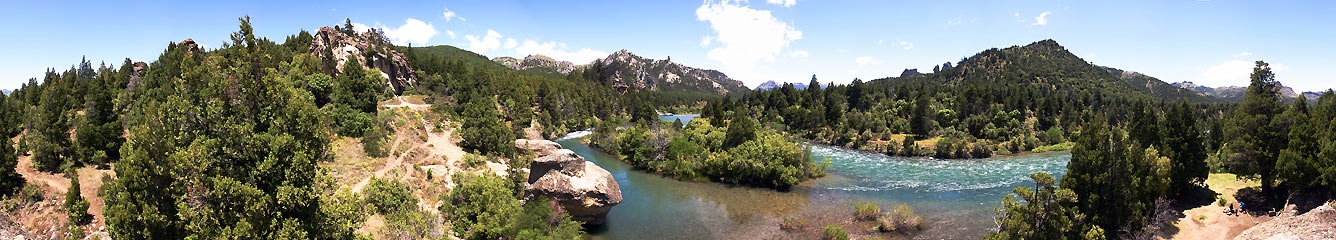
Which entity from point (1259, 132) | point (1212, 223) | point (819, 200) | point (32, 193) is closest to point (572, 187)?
point (819, 200)

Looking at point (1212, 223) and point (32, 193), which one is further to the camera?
point (32, 193)

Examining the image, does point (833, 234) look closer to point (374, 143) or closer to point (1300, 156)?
point (1300, 156)

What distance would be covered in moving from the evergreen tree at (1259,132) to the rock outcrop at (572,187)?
38.6 meters

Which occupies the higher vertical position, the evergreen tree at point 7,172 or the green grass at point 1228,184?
the evergreen tree at point 7,172

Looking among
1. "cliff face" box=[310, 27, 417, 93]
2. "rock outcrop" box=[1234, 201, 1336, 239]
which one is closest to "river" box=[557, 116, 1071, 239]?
"rock outcrop" box=[1234, 201, 1336, 239]

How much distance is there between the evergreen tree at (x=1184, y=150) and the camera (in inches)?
1478

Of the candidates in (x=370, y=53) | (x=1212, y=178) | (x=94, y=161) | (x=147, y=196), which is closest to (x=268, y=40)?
(x=370, y=53)

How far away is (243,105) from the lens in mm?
16328

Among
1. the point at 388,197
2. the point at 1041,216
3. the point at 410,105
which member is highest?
the point at 410,105

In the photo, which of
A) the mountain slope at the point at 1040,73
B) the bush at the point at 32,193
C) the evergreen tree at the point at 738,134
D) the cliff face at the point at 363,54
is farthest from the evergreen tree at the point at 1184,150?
the mountain slope at the point at 1040,73

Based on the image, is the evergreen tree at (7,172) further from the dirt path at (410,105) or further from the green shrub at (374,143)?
the dirt path at (410,105)

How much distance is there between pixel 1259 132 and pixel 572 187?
41806 millimetres

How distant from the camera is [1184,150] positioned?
1490 inches

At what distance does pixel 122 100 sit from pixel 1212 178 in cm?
9698
